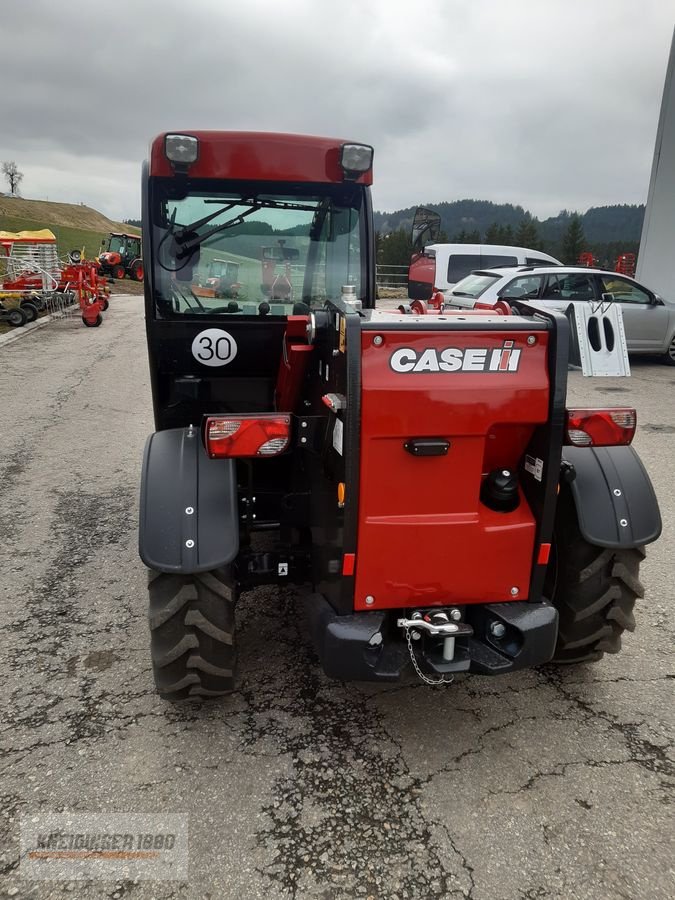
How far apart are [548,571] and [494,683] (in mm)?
636

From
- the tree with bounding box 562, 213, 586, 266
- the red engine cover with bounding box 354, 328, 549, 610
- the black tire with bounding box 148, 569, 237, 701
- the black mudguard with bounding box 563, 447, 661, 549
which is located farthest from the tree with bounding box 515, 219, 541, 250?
the black tire with bounding box 148, 569, 237, 701

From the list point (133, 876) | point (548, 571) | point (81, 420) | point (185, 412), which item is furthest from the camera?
point (81, 420)

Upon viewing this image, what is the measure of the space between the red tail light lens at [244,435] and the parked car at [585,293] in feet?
27.2

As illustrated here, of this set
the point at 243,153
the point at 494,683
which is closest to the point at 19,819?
the point at 494,683

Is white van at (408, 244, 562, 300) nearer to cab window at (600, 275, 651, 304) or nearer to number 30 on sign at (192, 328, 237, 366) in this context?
cab window at (600, 275, 651, 304)

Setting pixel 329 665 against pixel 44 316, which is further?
pixel 44 316

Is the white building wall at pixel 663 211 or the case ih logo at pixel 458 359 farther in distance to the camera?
the white building wall at pixel 663 211

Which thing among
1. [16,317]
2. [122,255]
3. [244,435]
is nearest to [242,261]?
[244,435]

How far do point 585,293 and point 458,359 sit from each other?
9.62 m

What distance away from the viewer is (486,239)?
76.5m

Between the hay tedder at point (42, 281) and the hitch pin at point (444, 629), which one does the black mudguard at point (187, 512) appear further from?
the hay tedder at point (42, 281)

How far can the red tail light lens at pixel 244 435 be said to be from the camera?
8.13 feet

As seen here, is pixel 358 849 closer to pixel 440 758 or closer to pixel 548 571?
pixel 440 758

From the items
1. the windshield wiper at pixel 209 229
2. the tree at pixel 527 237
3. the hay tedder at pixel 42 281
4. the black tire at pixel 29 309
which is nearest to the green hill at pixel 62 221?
the hay tedder at pixel 42 281
